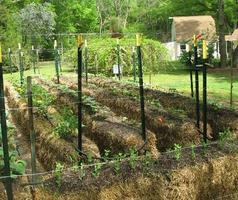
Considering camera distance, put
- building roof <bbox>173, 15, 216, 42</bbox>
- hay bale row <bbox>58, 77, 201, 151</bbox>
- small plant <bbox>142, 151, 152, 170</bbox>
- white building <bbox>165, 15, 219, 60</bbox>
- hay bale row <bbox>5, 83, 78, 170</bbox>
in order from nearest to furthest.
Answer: small plant <bbox>142, 151, 152, 170</bbox>
hay bale row <bbox>5, 83, 78, 170</bbox>
hay bale row <bbox>58, 77, 201, 151</bbox>
white building <bbox>165, 15, 219, 60</bbox>
building roof <bbox>173, 15, 216, 42</bbox>

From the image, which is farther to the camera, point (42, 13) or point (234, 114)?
point (42, 13)

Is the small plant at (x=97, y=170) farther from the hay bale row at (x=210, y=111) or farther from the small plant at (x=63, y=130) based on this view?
the hay bale row at (x=210, y=111)

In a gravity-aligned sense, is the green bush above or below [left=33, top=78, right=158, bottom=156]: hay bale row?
above

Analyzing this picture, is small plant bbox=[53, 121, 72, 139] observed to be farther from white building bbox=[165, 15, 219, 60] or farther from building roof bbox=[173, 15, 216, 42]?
building roof bbox=[173, 15, 216, 42]

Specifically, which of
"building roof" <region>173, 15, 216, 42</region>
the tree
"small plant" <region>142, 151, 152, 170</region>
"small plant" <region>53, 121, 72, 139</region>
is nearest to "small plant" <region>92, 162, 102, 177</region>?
"small plant" <region>142, 151, 152, 170</region>

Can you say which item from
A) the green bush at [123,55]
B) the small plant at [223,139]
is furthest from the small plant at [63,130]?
the green bush at [123,55]

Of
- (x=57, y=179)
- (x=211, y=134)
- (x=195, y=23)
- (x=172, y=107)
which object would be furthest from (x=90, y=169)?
(x=195, y=23)

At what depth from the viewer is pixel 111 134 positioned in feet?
25.3

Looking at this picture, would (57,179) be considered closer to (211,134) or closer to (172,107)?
(211,134)

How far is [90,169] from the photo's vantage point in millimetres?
5293

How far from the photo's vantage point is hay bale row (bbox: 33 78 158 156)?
23.9ft

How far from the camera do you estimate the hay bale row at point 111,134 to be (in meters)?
7.29

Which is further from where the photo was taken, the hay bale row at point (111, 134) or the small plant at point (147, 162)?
the hay bale row at point (111, 134)

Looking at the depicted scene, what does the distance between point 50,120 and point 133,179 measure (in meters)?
3.97
